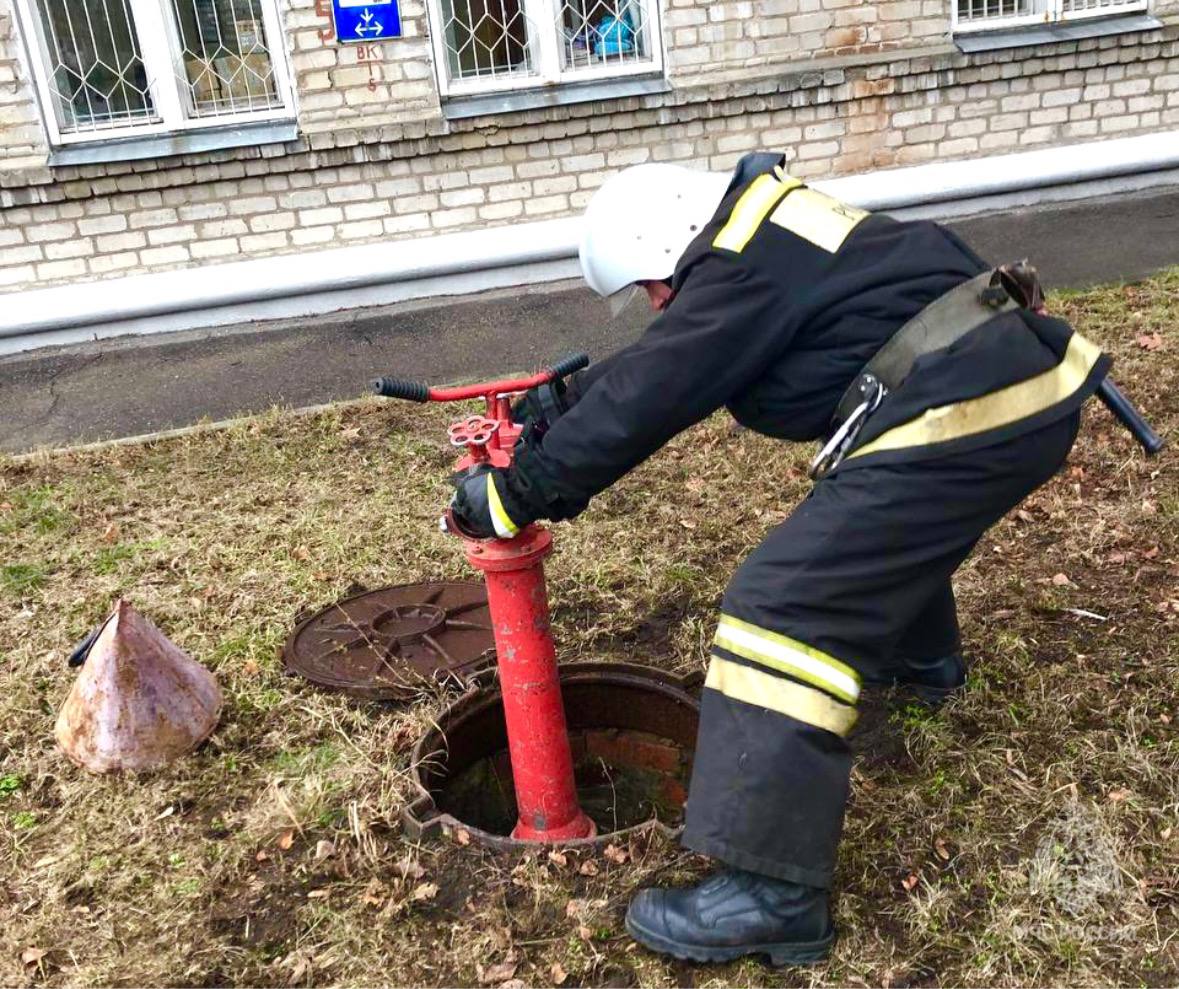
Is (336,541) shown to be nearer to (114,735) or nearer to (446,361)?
(114,735)

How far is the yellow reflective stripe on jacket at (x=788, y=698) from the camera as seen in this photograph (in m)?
2.11

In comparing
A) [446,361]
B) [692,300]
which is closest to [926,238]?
[692,300]

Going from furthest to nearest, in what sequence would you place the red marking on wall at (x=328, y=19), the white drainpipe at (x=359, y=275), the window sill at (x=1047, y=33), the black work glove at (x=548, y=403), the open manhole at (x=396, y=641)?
the window sill at (x=1047, y=33)
the white drainpipe at (x=359, y=275)
the red marking on wall at (x=328, y=19)
the open manhole at (x=396, y=641)
the black work glove at (x=548, y=403)

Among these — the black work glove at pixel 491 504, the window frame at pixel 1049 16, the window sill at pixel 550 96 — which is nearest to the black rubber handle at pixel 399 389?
the black work glove at pixel 491 504

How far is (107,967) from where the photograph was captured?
239 centimetres

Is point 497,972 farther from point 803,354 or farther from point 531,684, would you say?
point 803,354

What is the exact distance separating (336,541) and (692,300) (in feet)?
8.03

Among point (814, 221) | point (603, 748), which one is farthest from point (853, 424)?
point (603, 748)

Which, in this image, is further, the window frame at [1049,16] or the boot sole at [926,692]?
the window frame at [1049,16]

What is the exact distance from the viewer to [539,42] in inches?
268

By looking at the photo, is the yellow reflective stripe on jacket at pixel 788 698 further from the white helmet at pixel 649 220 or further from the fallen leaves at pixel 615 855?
the white helmet at pixel 649 220

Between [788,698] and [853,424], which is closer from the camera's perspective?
[788,698]

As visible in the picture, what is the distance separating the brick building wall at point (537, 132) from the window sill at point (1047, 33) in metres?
0.06

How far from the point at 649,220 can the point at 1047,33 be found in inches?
242
